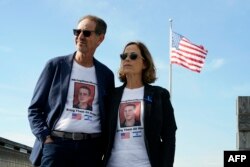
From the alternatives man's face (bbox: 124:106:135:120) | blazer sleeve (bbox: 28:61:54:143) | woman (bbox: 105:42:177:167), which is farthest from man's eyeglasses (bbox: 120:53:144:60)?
blazer sleeve (bbox: 28:61:54:143)

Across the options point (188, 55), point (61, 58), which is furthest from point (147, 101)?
point (188, 55)

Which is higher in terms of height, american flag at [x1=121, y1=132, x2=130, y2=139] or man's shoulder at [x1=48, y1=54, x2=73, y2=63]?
man's shoulder at [x1=48, y1=54, x2=73, y2=63]

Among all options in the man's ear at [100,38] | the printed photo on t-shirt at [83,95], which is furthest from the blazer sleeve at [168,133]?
the man's ear at [100,38]

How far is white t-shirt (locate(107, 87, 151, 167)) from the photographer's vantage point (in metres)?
4.38

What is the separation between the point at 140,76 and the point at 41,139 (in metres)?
1.19

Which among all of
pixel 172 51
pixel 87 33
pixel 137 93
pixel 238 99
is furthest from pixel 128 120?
pixel 172 51

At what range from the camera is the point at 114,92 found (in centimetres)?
481

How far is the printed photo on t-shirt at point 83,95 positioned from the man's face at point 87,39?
371 mm

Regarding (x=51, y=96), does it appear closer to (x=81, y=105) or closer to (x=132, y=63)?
(x=81, y=105)

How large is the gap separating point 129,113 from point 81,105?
0.48m

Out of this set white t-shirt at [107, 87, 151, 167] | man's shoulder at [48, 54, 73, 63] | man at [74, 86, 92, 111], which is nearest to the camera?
white t-shirt at [107, 87, 151, 167]

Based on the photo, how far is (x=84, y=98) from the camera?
4664mm

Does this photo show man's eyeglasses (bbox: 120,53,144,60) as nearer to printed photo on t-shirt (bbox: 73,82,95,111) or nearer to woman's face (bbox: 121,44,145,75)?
woman's face (bbox: 121,44,145,75)

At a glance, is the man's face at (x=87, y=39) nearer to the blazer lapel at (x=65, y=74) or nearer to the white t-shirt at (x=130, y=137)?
the blazer lapel at (x=65, y=74)
